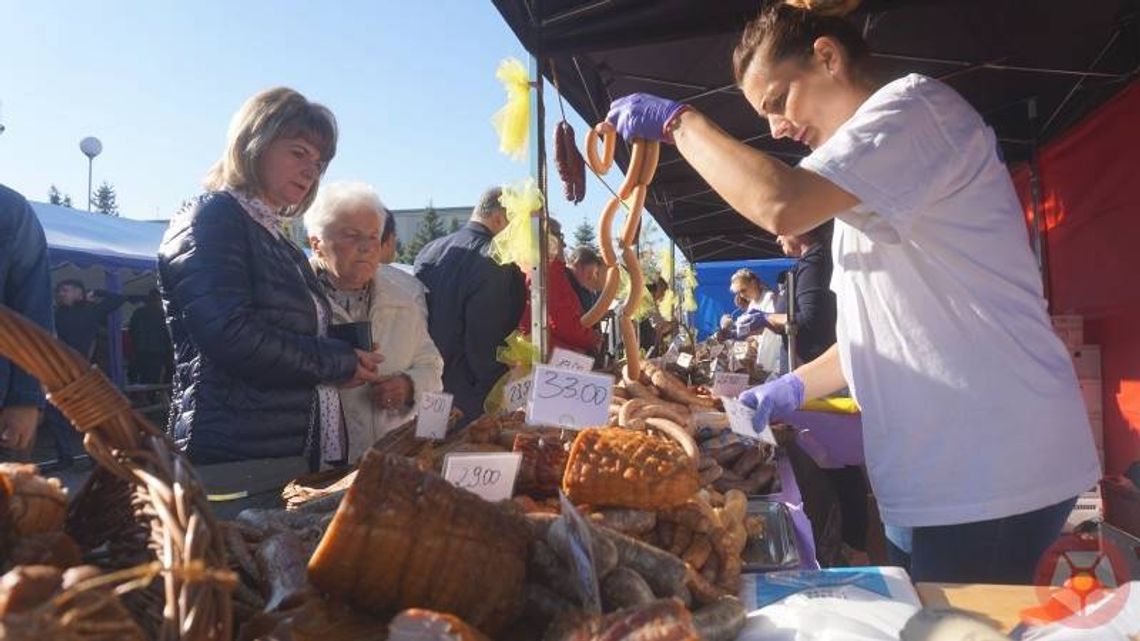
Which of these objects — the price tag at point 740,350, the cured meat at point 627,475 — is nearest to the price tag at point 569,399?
the cured meat at point 627,475

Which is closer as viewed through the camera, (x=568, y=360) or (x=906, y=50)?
(x=568, y=360)

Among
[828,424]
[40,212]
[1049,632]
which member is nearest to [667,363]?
[828,424]

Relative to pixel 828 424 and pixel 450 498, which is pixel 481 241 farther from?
pixel 450 498

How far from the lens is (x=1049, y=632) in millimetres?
957

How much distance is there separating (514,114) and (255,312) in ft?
3.95

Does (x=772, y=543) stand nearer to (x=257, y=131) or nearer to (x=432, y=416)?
(x=432, y=416)

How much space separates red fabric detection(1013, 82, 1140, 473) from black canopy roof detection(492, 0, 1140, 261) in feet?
0.69

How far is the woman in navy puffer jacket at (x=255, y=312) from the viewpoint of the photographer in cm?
195

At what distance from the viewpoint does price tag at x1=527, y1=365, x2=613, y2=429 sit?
1673mm

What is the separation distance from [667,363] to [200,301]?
256 centimetres

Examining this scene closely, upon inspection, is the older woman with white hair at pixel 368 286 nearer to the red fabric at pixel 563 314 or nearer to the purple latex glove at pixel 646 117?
the purple latex glove at pixel 646 117

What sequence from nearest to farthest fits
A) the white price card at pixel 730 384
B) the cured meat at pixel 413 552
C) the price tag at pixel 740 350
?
the cured meat at pixel 413 552 < the white price card at pixel 730 384 < the price tag at pixel 740 350

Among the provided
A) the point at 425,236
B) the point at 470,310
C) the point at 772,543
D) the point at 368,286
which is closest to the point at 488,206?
the point at 470,310

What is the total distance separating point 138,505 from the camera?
0.89 metres
